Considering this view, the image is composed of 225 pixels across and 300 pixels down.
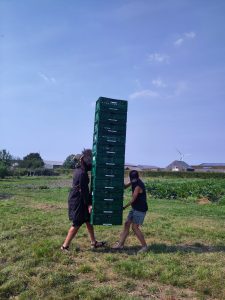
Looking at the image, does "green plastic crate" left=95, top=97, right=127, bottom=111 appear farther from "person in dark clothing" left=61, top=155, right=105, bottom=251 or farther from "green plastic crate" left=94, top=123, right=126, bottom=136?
"person in dark clothing" left=61, top=155, right=105, bottom=251

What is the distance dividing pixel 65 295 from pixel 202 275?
2244 mm

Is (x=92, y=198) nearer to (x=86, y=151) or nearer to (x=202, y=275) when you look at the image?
(x=86, y=151)

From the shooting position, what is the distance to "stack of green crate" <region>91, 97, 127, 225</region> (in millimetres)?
8852

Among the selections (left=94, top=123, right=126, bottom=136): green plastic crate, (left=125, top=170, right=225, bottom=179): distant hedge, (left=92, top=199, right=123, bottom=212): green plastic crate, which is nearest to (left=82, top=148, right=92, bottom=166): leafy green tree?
(left=94, top=123, right=126, bottom=136): green plastic crate

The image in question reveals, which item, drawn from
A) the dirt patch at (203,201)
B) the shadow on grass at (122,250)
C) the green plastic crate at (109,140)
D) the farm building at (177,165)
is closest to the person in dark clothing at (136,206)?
the shadow on grass at (122,250)

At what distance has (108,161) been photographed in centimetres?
892

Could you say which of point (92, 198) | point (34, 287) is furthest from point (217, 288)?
point (92, 198)

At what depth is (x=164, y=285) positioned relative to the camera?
6473 mm

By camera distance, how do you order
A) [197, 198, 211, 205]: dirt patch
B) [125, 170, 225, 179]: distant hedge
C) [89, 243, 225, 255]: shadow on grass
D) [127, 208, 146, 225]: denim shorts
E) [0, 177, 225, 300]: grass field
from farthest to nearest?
[125, 170, 225, 179]: distant hedge < [197, 198, 211, 205]: dirt patch < [127, 208, 146, 225]: denim shorts < [89, 243, 225, 255]: shadow on grass < [0, 177, 225, 300]: grass field

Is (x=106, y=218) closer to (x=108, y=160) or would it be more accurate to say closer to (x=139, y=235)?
(x=139, y=235)

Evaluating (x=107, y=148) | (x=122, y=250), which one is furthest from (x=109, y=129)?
(x=122, y=250)

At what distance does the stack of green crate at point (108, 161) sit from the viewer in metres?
8.85

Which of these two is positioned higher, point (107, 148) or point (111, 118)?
point (111, 118)

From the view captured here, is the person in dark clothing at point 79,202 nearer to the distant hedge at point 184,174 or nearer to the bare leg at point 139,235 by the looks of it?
the bare leg at point 139,235
